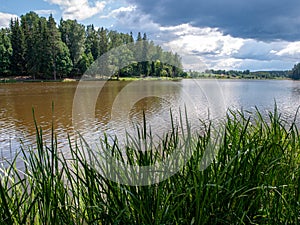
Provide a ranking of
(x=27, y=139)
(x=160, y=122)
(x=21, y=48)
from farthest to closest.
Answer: (x=21, y=48)
(x=160, y=122)
(x=27, y=139)

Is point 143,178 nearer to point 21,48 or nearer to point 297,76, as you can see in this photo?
point 21,48

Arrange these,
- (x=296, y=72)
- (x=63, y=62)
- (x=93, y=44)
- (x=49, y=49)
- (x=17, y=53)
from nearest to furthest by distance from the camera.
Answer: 1. (x=49, y=49)
2. (x=63, y=62)
3. (x=17, y=53)
4. (x=296, y=72)
5. (x=93, y=44)

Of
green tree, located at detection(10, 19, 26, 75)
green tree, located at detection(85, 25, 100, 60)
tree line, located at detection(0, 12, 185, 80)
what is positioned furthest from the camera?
green tree, located at detection(85, 25, 100, 60)

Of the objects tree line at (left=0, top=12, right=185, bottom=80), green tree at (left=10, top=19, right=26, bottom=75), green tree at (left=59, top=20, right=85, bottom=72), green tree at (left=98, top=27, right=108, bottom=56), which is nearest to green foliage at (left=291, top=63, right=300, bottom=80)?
tree line at (left=0, top=12, right=185, bottom=80)

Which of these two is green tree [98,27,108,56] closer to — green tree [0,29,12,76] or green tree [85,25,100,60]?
green tree [85,25,100,60]

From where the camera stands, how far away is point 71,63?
45.7 meters

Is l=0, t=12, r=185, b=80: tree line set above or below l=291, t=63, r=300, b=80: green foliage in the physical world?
above

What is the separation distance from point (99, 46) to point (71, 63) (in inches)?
271

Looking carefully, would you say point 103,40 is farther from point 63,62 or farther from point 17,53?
point 17,53

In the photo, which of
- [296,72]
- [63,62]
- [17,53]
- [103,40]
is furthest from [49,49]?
[296,72]

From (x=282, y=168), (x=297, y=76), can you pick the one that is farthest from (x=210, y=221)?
(x=297, y=76)

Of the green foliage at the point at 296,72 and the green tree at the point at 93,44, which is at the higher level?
the green tree at the point at 93,44

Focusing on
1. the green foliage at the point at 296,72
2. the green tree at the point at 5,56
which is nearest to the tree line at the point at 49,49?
the green tree at the point at 5,56

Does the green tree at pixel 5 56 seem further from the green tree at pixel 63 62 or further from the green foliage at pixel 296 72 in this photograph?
the green foliage at pixel 296 72
